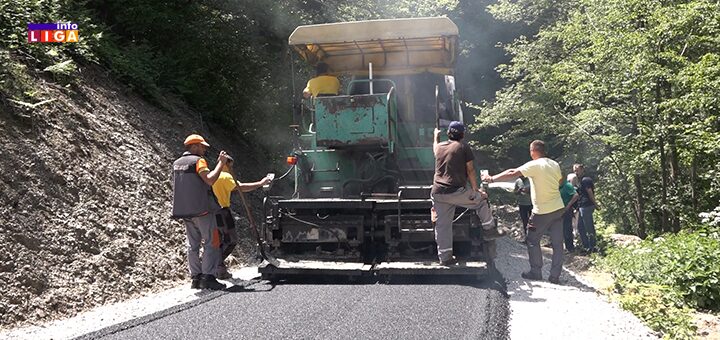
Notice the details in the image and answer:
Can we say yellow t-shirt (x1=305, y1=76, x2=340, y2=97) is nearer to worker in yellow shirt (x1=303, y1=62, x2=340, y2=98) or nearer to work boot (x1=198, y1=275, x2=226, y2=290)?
worker in yellow shirt (x1=303, y1=62, x2=340, y2=98)

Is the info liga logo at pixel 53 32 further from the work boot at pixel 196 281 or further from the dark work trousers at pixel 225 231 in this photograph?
the work boot at pixel 196 281

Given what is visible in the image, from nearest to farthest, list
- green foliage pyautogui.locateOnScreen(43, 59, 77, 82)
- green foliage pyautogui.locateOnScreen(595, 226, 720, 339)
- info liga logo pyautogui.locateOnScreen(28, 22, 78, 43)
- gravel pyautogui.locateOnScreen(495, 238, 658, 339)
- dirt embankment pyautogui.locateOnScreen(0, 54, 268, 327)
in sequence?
gravel pyautogui.locateOnScreen(495, 238, 658, 339)
green foliage pyautogui.locateOnScreen(595, 226, 720, 339)
dirt embankment pyautogui.locateOnScreen(0, 54, 268, 327)
green foliage pyautogui.locateOnScreen(43, 59, 77, 82)
info liga logo pyautogui.locateOnScreen(28, 22, 78, 43)

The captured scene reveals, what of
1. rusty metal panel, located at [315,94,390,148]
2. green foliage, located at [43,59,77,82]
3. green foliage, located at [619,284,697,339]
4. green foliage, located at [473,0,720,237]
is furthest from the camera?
green foliage, located at [473,0,720,237]

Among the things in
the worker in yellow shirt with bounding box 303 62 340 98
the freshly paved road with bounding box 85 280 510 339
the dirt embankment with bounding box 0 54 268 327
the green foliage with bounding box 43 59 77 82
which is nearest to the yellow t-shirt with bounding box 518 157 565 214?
the freshly paved road with bounding box 85 280 510 339

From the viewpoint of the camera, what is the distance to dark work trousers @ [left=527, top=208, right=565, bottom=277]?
6.81m

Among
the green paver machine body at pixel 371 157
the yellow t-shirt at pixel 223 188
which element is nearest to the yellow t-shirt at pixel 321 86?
the green paver machine body at pixel 371 157

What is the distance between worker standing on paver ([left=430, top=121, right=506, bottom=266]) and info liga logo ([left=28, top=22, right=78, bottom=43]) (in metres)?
6.10

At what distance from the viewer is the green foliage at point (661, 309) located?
184 inches

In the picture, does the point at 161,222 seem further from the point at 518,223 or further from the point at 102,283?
the point at 518,223

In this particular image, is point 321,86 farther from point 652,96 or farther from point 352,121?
point 652,96

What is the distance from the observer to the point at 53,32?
29.8 ft

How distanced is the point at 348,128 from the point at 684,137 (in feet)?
20.3

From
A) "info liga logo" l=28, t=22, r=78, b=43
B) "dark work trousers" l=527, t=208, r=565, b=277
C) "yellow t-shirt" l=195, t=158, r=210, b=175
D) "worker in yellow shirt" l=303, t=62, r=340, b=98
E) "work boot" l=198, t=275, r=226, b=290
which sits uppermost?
"info liga logo" l=28, t=22, r=78, b=43

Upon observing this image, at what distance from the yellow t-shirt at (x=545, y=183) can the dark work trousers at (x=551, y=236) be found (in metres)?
0.08
